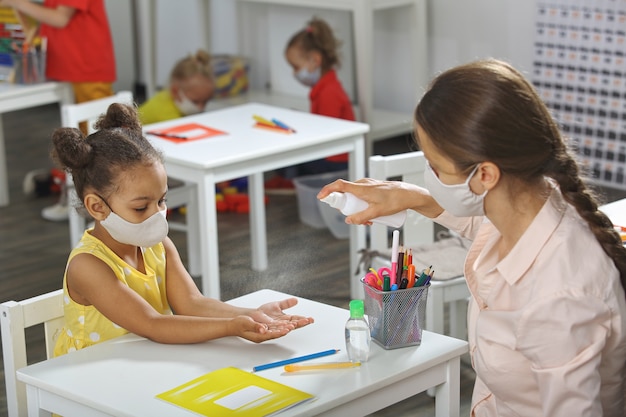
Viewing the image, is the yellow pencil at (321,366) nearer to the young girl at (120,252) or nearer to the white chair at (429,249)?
the young girl at (120,252)

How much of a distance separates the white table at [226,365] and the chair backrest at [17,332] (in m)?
0.17

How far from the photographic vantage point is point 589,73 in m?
4.96

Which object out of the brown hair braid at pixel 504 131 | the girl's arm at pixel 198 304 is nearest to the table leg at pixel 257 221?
the girl's arm at pixel 198 304

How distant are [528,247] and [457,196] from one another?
0.43 ft

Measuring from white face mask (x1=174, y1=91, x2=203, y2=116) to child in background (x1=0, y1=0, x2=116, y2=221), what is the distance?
1.16ft

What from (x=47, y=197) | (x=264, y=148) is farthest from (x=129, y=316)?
(x=47, y=197)

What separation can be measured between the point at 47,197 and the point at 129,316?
322 centimetres

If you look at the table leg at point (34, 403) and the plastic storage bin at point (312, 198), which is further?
the plastic storage bin at point (312, 198)

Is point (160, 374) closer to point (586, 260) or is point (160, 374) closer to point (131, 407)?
point (131, 407)

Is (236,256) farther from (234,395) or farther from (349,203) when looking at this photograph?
(234,395)

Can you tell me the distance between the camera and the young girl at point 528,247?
1.43m

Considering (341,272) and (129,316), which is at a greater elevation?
(129,316)

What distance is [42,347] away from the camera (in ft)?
10.8

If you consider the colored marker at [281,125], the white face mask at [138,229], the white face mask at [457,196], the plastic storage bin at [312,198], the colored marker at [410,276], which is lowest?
the plastic storage bin at [312,198]
